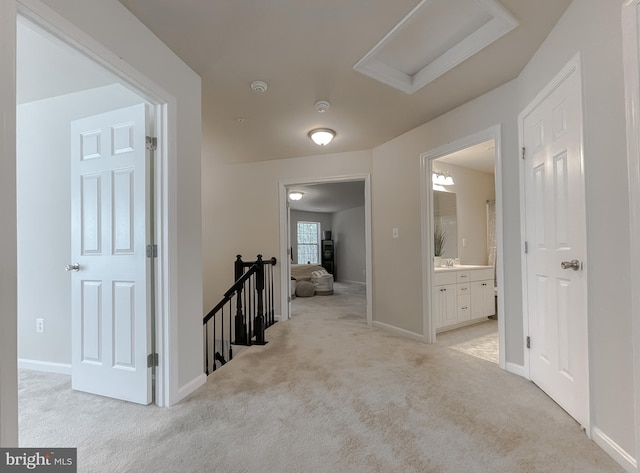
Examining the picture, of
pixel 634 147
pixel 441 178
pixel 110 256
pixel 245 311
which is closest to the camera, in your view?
pixel 634 147

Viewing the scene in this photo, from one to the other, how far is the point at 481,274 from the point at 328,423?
3.15 meters

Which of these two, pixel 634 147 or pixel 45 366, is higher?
pixel 634 147

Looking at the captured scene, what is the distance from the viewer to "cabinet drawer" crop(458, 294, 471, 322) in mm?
Answer: 3672

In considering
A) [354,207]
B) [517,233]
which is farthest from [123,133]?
[354,207]

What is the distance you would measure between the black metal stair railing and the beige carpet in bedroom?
668 millimetres

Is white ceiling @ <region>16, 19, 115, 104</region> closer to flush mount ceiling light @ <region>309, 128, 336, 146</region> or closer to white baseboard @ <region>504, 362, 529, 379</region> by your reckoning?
flush mount ceiling light @ <region>309, 128, 336, 146</region>

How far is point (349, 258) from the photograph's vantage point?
9.05 m

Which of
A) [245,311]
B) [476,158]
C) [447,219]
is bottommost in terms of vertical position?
[245,311]

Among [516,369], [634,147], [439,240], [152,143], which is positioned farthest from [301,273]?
[634,147]

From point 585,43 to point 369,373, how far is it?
96.2 inches

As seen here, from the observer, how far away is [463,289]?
12.2 ft

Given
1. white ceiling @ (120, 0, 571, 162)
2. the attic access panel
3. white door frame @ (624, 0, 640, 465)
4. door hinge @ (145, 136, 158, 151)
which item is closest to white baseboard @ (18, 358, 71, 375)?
door hinge @ (145, 136, 158, 151)

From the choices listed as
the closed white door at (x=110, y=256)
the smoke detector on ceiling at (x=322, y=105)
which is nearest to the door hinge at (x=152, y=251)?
the closed white door at (x=110, y=256)

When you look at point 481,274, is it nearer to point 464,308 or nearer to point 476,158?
point 464,308
